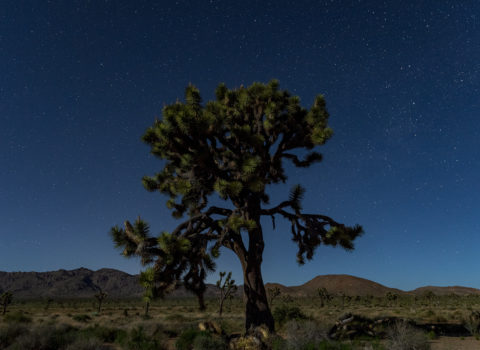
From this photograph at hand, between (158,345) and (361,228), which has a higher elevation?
(361,228)

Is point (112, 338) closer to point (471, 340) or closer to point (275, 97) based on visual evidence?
point (275, 97)

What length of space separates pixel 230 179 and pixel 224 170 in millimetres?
366

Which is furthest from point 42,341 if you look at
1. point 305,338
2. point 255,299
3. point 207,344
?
point 305,338

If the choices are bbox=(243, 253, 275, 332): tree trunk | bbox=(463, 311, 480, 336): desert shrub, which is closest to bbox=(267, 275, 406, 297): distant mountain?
bbox=(463, 311, 480, 336): desert shrub

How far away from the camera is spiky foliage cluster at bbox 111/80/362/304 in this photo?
8.46 meters

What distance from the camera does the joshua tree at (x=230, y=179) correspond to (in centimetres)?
859

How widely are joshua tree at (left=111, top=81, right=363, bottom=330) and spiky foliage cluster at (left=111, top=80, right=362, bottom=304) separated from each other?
0.10 feet

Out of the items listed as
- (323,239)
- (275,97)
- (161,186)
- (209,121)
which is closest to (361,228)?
(323,239)

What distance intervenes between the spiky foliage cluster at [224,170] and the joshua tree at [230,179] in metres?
0.03

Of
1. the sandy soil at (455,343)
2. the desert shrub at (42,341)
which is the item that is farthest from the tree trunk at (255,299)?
the desert shrub at (42,341)

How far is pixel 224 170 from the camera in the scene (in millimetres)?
10125

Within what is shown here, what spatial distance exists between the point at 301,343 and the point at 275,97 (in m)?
8.16

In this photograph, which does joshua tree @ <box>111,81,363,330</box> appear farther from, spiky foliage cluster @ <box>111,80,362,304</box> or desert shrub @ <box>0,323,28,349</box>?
desert shrub @ <box>0,323,28,349</box>

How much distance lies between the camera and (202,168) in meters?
10.2
